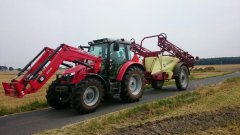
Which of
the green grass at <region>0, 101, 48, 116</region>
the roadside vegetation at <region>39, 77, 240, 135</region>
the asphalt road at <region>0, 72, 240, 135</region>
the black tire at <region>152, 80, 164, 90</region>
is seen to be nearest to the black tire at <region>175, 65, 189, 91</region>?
the black tire at <region>152, 80, 164, 90</region>

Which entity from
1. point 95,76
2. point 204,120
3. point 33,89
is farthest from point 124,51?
point 204,120

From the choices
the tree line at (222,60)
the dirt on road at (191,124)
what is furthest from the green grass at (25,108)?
the tree line at (222,60)

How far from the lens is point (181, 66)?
50.7ft

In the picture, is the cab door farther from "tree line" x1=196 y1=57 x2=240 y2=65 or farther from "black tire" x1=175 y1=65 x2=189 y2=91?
"tree line" x1=196 y1=57 x2=240 y2=65

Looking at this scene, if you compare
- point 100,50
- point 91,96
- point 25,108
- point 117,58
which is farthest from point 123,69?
point 25,108

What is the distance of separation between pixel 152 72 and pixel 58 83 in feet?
17.8

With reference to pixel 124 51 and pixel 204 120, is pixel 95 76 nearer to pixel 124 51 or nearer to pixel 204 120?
pixel 124 51

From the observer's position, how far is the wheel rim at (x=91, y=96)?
378 inches

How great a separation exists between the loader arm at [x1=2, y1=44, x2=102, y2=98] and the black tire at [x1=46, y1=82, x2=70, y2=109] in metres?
1.16

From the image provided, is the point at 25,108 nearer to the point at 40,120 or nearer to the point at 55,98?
the point at 55,98

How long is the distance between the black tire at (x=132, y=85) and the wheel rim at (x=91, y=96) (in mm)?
1528

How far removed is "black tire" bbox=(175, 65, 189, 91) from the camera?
1488cm

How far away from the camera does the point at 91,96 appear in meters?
9.83

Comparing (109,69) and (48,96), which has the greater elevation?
(109,69)
